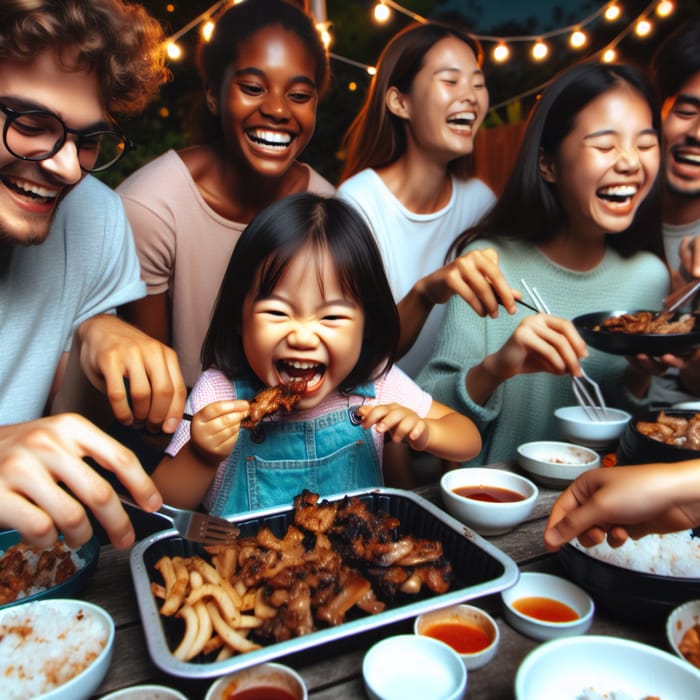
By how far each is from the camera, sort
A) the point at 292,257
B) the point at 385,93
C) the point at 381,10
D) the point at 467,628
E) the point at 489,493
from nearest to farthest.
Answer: the point at 467,628 → the point at 489,493 → the point at 292,257 → the point at 385,93 → the point at 381,10

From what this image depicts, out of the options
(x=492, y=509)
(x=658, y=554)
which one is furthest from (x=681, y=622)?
(x=492, y=509)

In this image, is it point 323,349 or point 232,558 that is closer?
point 232,558

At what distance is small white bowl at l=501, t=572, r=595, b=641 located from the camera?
1.16 meters

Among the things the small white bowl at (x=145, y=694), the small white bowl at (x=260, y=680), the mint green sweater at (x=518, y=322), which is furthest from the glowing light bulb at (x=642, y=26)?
the small white bowl at (x=145, y=694)

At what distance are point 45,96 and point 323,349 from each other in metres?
1.09

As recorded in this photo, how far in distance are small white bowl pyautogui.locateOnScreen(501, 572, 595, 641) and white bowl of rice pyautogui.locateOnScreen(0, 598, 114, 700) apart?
81 cm

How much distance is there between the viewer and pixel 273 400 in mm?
1848

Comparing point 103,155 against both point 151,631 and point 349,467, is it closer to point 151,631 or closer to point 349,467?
point 349,467

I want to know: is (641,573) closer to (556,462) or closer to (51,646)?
(556,462)

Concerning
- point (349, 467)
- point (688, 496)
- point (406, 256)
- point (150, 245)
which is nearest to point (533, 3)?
point (406, 256)

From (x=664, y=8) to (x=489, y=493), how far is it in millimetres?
5985

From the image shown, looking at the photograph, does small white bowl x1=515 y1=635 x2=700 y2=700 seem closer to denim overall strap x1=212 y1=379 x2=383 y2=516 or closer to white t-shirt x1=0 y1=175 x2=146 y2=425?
denim overall strap x1=212 y1=379 x2=383 y2=516

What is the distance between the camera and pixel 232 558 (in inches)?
53.7

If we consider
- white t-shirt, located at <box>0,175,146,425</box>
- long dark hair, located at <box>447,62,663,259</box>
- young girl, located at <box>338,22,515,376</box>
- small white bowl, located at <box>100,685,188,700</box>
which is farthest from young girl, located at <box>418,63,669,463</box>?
small white bowl, located at <box>100,685,188,700</box>
